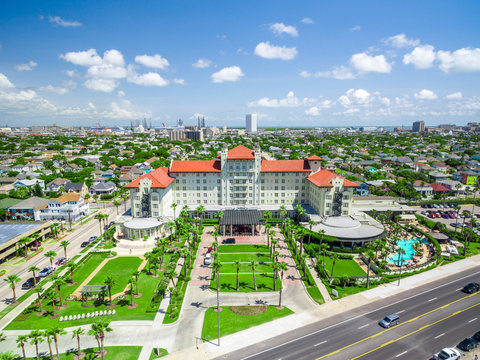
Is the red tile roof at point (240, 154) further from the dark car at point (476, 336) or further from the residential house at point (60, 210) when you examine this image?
the dark car at point (476, 336)

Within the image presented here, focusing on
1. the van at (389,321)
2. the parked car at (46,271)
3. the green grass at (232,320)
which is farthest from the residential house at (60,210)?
the van at (389,321)

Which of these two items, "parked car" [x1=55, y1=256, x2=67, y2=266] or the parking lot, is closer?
"parked car" [x1=55, y1=256, x2=67, y2=266]

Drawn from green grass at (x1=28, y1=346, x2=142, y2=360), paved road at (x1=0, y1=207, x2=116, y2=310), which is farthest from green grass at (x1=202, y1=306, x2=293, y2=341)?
paved road at (x1=0, y1=207, x2=116, y2=310)

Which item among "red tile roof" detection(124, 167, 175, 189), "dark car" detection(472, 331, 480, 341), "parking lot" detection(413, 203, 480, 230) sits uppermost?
"red tile roof" detection(124, 167, 175, 189)

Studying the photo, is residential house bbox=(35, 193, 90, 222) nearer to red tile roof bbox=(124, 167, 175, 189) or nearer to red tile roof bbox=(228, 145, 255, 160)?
red tile roof bbox=(124, 167, 175, 189)

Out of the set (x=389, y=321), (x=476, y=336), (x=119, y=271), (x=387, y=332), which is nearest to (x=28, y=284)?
(x=119, y=271)

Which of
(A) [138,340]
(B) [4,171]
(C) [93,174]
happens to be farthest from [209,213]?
(B) [4,171]
